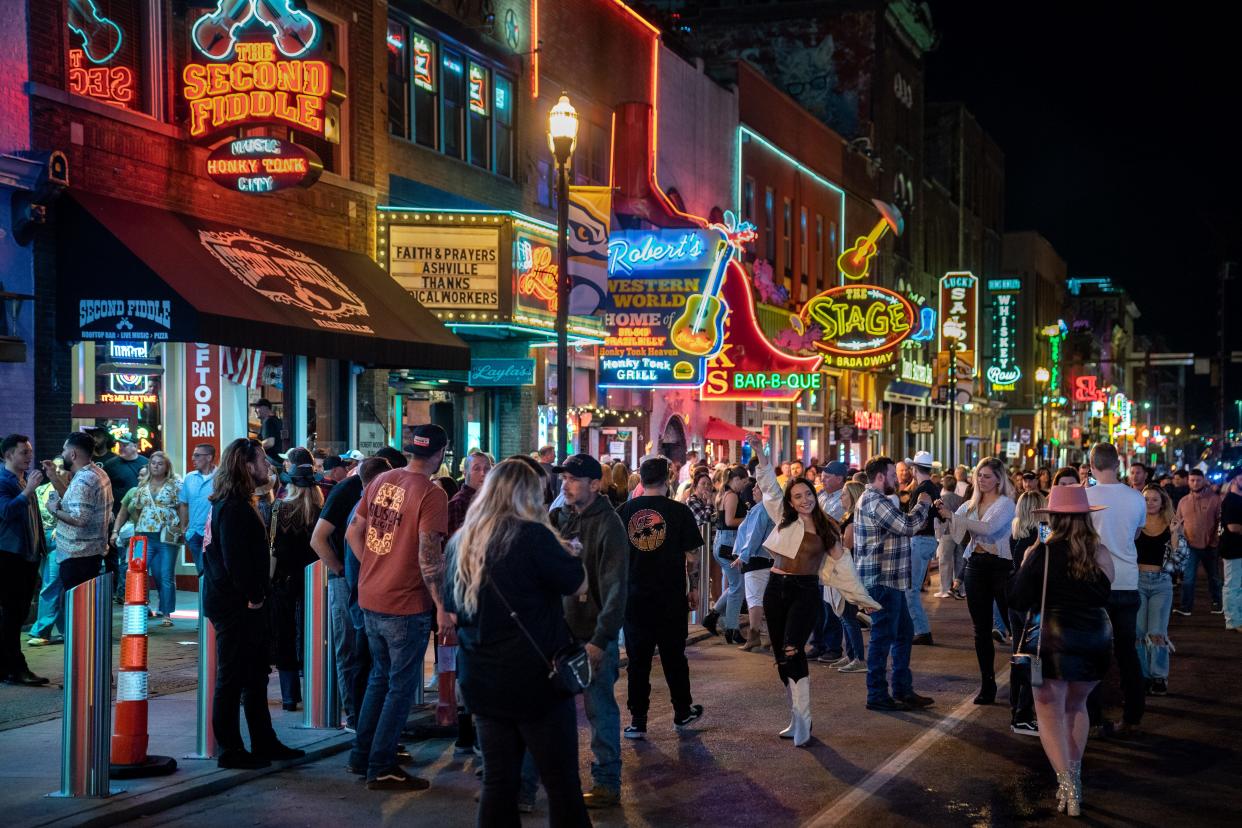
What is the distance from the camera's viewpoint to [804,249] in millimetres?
41438

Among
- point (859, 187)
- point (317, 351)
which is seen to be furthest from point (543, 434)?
point (859, 187)

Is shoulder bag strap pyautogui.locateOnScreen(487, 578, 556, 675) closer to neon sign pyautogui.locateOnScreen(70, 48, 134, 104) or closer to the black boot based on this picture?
the black boot

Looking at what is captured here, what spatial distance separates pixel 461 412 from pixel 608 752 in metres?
15.5

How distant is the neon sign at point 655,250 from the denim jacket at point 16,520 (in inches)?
581

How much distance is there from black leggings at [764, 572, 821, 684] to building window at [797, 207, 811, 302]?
3121 centimetres

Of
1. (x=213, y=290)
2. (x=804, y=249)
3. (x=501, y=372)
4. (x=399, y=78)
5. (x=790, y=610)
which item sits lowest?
(x=790, y=610)

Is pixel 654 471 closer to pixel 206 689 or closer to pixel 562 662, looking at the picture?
pixel 206 689

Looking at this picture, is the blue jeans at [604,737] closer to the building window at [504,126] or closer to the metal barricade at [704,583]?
the metal barricade at [704,583]

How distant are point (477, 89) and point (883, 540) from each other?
1346cm

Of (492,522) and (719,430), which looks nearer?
(492,522)

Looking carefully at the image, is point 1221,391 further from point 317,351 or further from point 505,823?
point 505,823

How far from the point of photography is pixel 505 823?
6.21 metres

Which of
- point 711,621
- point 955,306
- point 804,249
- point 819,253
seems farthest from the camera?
point 955,306

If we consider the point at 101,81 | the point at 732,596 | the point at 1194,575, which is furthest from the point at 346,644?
the point at 1194,575
